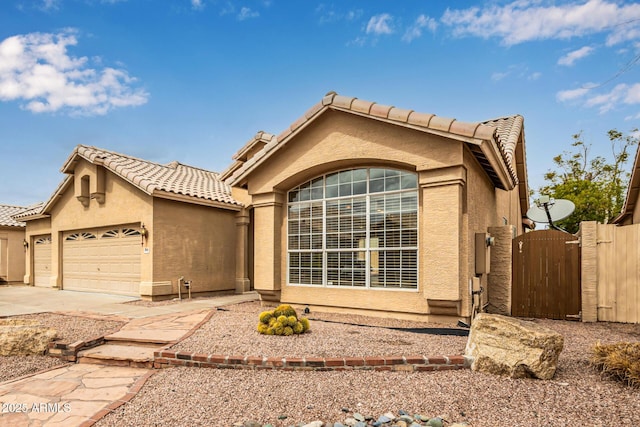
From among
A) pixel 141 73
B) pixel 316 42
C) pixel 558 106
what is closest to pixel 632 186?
pixel 558 106

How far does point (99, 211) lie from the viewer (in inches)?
560

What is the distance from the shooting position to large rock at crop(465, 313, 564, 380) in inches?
184

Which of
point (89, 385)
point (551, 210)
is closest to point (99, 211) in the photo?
point (89, 385)

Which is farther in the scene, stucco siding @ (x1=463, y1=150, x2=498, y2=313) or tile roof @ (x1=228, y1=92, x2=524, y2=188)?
stucco siding @ (x1=463, y1=150, x2=498, y2=313)

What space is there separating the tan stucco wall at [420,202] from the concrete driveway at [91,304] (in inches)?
102

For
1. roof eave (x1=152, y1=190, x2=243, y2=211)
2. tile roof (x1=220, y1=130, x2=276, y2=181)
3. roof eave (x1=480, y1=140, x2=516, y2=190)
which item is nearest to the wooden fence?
roof eave (x1=480, y1=140, x2=516, y2=190)

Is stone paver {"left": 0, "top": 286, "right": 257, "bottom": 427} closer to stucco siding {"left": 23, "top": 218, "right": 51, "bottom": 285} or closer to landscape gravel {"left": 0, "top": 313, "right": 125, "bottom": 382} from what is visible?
landscape gravel {"left": 0, "top": 313, "right": 125, "bottom": 382}

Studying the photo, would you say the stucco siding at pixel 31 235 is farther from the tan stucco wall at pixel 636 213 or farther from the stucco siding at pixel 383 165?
the tan stucco wall at pixel 636 213

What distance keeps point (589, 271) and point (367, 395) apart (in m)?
7.27

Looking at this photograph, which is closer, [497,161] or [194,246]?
[497,161]

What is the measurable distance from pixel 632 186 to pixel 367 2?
10.6m

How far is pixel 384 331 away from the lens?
7.16 m

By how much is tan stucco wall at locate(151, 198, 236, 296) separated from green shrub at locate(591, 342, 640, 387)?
1136cm

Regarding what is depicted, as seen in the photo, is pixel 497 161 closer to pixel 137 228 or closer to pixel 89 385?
pixel 89 385
